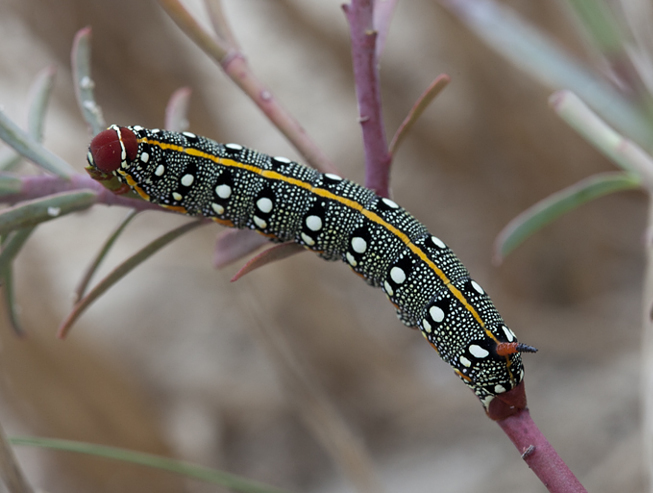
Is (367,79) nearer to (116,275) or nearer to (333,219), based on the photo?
(333,219)

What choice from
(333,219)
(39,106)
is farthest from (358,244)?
(39,106)

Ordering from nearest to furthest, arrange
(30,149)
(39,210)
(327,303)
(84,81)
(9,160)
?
(39,210)
(30,149)
(84,81)
(9,160)
(327,303)

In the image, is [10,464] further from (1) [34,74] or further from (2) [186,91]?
(1) [34,74]

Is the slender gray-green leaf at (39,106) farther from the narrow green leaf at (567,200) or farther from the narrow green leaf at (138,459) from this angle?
the narrow green leaf at (567,200)

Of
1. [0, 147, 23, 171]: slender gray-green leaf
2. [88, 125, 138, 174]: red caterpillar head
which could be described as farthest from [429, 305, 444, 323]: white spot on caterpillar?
[0, 147, 23, 171]: slender gray-green leaf

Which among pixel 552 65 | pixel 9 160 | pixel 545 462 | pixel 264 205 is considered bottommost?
pixel 545 462

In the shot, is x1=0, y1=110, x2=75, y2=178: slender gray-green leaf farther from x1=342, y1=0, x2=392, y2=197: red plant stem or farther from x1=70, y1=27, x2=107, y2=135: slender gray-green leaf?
x1=342, y1=0, x2=392, y2=197: red plant stem

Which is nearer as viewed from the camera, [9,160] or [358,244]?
[358,244]

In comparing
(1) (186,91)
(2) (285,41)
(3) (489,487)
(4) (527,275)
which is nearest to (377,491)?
(3) (489,487)
